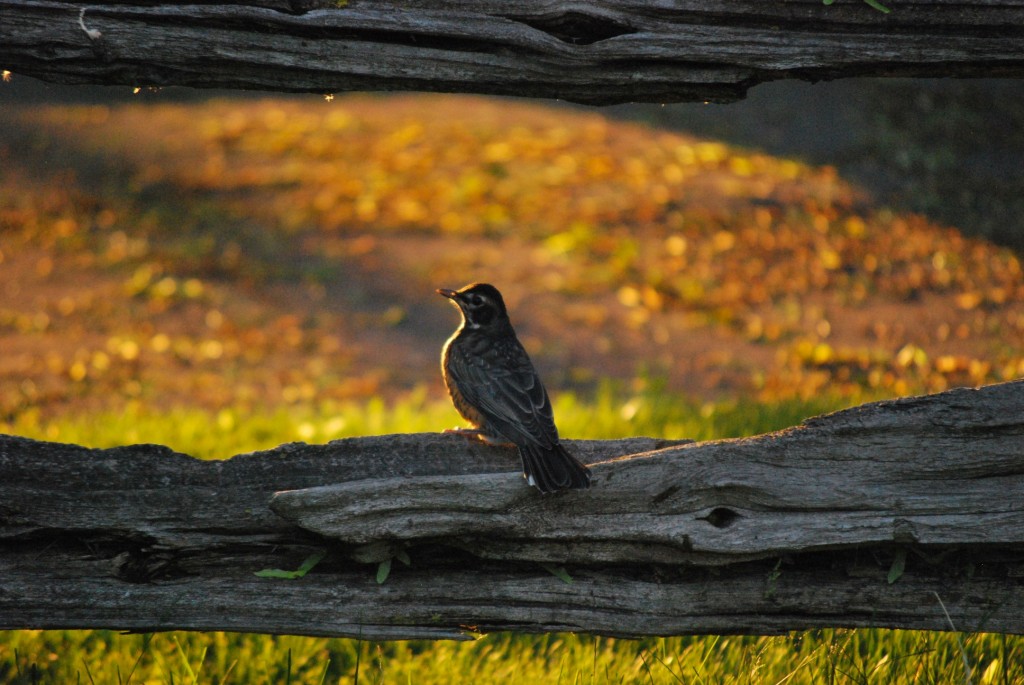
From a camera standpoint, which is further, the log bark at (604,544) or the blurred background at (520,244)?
the blurred background at (520,244)

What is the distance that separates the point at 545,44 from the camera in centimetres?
280

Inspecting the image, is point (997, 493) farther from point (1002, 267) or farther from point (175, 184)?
point (175, 184)

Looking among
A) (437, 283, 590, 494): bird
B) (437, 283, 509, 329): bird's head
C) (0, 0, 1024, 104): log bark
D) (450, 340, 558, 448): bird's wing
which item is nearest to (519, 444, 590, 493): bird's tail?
(437, 283, 590, 494): bird

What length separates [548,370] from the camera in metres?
8.74

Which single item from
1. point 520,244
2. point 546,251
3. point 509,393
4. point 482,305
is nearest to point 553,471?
point 509,393

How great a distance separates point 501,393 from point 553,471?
0.86m

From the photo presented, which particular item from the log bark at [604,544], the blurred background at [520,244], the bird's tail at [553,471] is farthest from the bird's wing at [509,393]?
the blurred background at [520,244]

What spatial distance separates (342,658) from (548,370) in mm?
4795

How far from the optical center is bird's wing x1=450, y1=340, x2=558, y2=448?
12.2ft

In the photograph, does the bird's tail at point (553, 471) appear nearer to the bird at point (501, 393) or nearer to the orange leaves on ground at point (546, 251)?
the bird at point (501, 393)

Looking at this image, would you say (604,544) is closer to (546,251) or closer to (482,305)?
(482,305)

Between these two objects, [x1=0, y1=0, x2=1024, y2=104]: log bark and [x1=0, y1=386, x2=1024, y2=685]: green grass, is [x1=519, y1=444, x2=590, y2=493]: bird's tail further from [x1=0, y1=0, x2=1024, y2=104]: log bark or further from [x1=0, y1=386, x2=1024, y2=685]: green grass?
[x1=0, y1=0, x2=1024, y2=104]: log bark

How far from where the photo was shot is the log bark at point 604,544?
317 centimetres

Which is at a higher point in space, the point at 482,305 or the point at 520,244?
the point at 482,305
